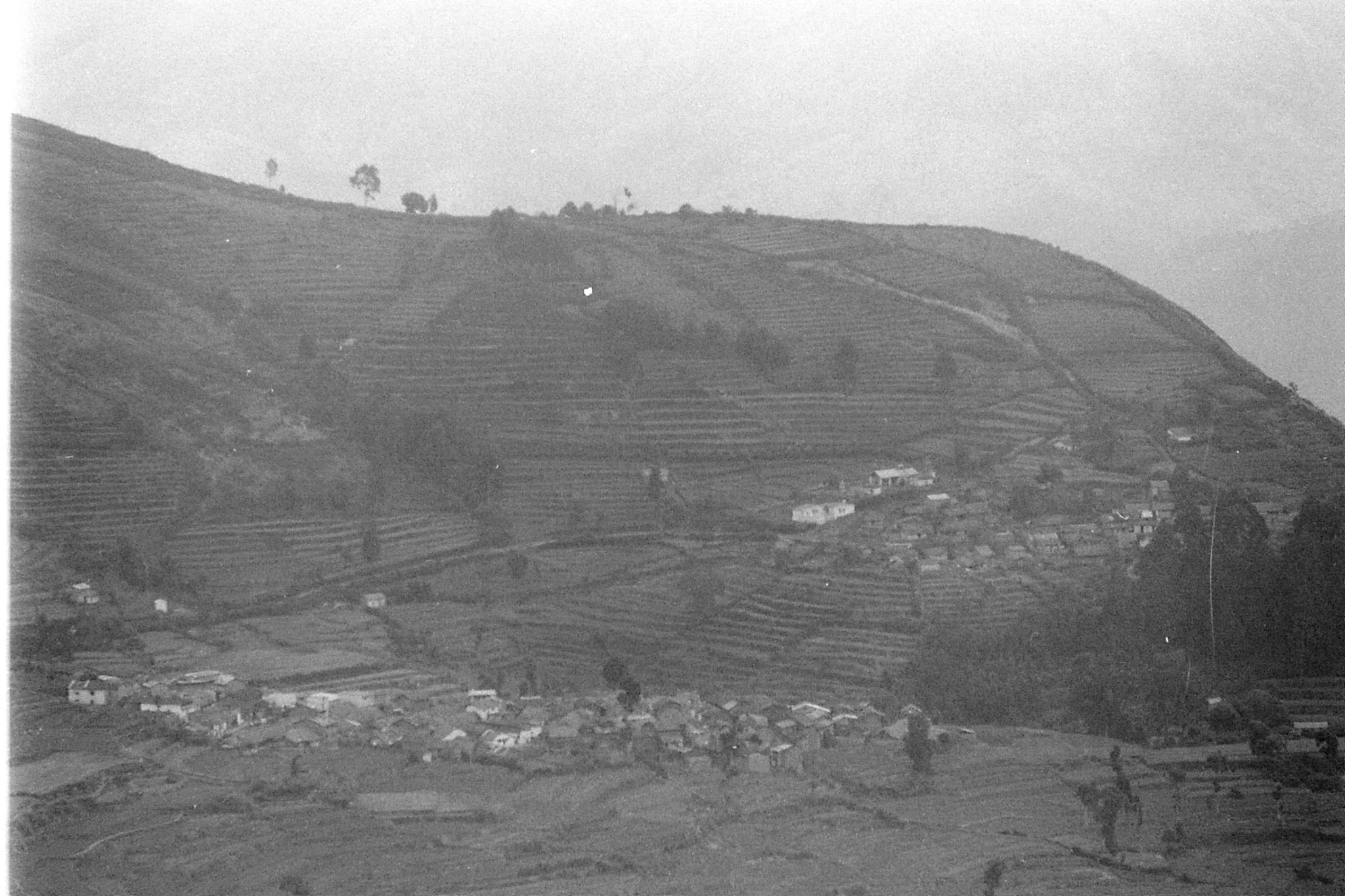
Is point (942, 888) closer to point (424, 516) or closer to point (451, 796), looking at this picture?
point (451, 796)

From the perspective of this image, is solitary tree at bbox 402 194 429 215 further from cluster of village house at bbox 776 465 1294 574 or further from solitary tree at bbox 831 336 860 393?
cluster of village house at bbox 776 465 1294 574

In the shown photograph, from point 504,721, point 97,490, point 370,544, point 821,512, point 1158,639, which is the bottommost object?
point 504,721

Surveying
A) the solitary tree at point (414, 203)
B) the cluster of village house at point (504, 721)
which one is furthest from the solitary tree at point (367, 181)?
the cluster of village house at point (504, 721)

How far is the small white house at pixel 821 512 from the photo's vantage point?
1291 cm

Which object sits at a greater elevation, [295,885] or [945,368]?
[945,368]

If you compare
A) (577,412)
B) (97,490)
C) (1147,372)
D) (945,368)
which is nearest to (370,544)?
(97,490)

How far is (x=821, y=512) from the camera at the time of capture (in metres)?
13.0

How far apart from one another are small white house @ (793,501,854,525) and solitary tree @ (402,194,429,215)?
8.24 meters

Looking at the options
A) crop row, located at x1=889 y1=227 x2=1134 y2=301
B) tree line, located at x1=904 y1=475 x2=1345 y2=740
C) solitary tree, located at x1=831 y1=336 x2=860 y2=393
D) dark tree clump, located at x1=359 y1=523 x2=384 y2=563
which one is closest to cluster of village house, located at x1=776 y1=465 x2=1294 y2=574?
tree line, located at x1=904 y1=475 x2=1345 y2=740

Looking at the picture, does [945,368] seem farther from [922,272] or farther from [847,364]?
[922,272]

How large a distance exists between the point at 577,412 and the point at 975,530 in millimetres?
3822

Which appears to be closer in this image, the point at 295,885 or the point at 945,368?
the point at 295,885

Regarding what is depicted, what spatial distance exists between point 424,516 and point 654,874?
16.1 feet

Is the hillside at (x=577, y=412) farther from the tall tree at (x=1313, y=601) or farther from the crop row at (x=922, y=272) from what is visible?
the tall tree at (x=1313, y=601)
